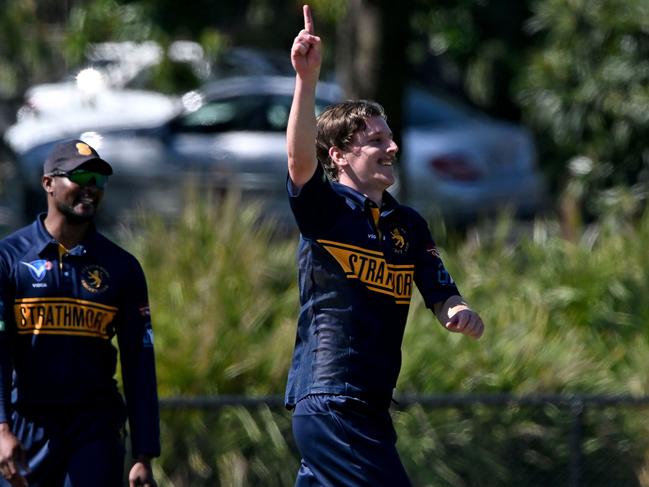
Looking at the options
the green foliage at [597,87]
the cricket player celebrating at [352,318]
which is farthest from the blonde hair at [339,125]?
the green foliage at [597,87]

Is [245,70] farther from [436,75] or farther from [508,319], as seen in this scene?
[436,75]

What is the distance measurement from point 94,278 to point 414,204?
8.53 metres

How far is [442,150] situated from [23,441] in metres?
9.29

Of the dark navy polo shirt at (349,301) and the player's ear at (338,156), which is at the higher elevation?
the player's ear at (338,156)

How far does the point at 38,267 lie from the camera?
505 cm

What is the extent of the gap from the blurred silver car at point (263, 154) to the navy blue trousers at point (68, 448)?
8246 millimetres

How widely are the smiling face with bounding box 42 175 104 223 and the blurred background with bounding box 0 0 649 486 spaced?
2.41m

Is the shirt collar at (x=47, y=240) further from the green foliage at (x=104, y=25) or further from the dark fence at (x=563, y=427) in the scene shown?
the green foliage at (x=104, y=25)

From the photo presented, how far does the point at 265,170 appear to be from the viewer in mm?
13898

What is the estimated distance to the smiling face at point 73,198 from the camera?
5109mm

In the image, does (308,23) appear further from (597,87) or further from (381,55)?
(597,87)

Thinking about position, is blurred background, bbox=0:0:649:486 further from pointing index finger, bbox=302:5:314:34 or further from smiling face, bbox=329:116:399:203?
pointing index finger, bbox=302:5:314:34

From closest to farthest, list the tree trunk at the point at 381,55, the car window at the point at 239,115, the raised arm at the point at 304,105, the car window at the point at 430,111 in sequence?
the raised arm at the point at 304,105, the tree trunk at the point at 381,55, the car window at the point at 239,115, the car window at the point at 430,111

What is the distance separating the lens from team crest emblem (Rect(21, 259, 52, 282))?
16.5 ft
